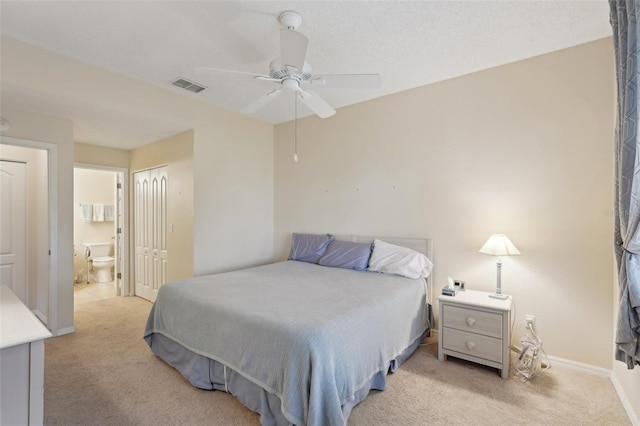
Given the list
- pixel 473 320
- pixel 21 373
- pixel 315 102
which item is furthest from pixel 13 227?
pixel 473 320

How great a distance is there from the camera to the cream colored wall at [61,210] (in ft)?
10.8

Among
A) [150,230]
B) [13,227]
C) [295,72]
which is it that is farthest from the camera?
[150,230]

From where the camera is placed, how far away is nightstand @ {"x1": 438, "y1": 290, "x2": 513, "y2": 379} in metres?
2.44

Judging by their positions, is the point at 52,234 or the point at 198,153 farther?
the point at 198,153

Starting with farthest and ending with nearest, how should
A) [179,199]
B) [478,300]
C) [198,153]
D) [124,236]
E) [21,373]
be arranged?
[124,236] → [179,199] → [198,153] → [478,300] → [21,373]

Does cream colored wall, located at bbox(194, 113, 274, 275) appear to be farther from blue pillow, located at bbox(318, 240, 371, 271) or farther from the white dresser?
the white dresser

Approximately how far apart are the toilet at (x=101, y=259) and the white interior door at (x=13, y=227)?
85.1 inches

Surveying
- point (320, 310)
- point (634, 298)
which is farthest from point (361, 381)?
point (634, 298)

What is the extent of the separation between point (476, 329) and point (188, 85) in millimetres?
3826

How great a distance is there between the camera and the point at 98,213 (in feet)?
20.7

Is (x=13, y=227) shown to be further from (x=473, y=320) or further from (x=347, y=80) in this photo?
(x=473, y=320)

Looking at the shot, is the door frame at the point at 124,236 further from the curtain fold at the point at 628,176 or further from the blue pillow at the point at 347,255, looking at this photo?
the curtain fold at the point at 628,176

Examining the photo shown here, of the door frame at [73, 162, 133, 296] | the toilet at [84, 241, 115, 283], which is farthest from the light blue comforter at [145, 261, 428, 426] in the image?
the toilet at [84, 241, 115, 283]

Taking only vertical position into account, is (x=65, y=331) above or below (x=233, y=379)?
below
